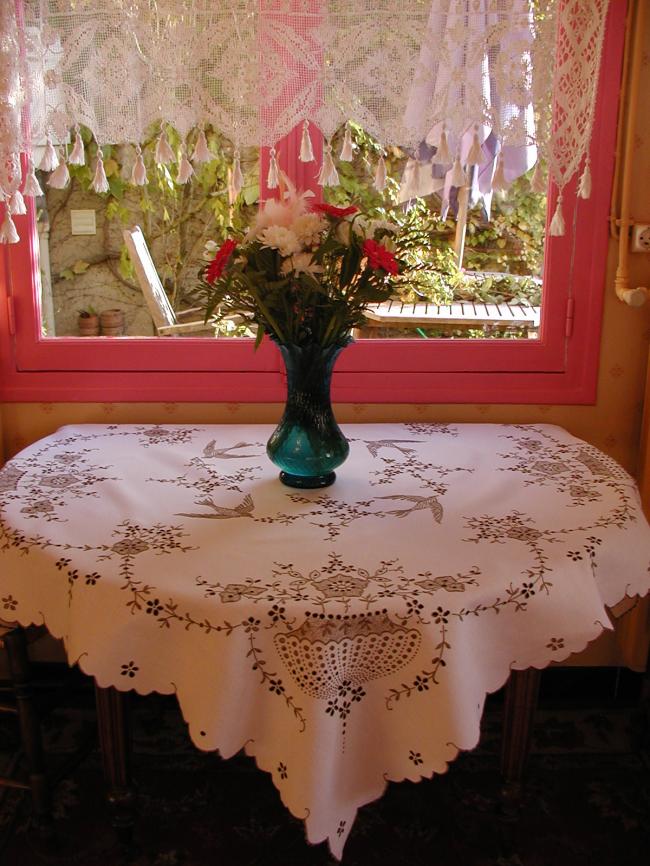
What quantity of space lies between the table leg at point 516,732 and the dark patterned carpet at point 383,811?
5.2 inches

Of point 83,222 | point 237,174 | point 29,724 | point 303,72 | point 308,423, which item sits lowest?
point 29,724

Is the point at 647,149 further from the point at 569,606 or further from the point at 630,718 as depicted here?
the point at 630,718

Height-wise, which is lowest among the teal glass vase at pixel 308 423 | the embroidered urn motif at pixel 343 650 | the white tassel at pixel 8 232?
the embroidered urn motif at pixel 343 650

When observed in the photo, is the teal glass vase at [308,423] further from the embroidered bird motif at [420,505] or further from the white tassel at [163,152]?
the white tassel at [163,152]

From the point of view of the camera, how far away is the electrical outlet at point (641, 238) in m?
2.07

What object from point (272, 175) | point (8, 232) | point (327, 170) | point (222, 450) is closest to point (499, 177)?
point (327, 170)

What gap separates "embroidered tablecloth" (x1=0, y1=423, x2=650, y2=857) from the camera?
1.21 metres

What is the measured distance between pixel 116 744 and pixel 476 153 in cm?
138

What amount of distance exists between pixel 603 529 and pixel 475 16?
108cm

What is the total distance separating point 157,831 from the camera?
1871 mm

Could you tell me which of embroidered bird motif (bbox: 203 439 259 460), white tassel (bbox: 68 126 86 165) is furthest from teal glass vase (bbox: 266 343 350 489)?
white tassel (bbox: 68 126 86 165)

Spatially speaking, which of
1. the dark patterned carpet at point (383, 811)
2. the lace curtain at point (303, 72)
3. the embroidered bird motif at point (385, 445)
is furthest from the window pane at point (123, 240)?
the dark patterned carpet at point (383, 811)

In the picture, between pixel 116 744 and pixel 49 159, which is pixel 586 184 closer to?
pixel 49 159

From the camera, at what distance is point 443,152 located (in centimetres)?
184
